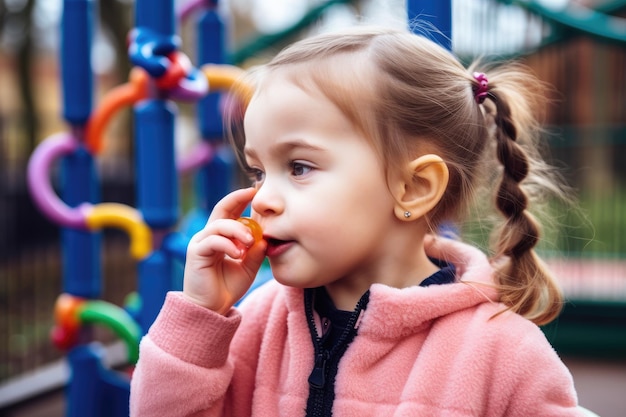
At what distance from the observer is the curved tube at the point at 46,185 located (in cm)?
258

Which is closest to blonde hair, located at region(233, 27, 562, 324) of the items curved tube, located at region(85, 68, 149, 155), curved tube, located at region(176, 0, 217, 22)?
curved tube, located at region(85, 68, 149, 155)

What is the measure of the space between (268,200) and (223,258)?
0.21 m

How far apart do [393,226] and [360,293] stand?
0.17m

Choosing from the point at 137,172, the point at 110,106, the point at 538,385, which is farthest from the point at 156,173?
the point at 538,385

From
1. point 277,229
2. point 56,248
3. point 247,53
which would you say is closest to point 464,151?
point 277,229

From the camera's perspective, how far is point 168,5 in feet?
7.18

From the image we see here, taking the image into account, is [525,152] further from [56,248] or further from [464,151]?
[56,248]

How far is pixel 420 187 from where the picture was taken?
142 centimetres

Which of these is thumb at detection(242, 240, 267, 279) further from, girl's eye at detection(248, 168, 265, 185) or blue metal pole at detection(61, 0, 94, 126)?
blue metal pole at detection(61, 0, 94, 126)

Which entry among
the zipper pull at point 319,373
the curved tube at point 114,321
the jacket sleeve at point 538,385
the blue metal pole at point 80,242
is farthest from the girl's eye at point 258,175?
the blue metal pole at point 80,242

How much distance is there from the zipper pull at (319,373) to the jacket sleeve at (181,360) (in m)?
0.19

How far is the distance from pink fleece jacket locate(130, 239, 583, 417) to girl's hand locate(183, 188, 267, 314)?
4cm

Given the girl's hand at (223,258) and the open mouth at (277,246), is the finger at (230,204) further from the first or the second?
the open mouth at (277,246)

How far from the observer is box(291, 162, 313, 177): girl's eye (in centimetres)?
136
